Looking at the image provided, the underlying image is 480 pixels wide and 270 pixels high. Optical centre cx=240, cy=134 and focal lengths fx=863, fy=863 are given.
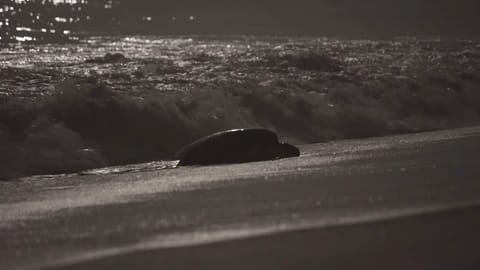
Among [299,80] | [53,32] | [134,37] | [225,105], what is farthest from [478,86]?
[53,32]

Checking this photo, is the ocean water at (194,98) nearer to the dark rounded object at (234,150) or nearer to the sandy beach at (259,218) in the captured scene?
the dark rounded object at (234,150)

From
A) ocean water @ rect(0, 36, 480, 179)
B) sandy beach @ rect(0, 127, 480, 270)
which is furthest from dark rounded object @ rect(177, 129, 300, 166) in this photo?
sandy beach @ rect(0, 127, 480, 270)

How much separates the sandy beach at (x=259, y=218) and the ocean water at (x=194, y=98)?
2.31m

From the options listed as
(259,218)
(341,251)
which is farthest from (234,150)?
(341,251)

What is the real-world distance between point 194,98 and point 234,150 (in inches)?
120

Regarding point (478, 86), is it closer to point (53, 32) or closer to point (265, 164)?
point (265, 164)

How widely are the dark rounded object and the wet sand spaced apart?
15.1ft

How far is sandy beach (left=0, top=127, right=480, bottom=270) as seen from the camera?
4340 millimetres

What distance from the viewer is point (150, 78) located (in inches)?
548

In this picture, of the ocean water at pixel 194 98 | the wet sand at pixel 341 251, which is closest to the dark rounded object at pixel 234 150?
the ocean water at pixel 194 98

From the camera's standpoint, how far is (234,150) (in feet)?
31.8

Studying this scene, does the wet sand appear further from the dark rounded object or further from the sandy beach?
the dark rounded object

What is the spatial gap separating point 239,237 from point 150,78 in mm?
9378

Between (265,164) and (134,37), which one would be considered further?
(134,37)
